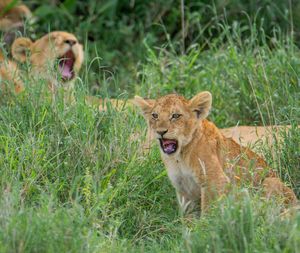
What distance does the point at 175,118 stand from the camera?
6590 mm

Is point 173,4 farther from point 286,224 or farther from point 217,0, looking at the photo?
point 286,224

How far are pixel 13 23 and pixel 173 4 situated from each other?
1900mm

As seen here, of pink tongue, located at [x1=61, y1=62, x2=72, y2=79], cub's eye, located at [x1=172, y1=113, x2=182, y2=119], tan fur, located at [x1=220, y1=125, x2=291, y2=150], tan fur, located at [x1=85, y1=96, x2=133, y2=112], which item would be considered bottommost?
tan fur, located at [x1=220, y1=125, x2=291, y2=150]

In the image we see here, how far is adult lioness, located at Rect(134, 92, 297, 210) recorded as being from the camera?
6.53m

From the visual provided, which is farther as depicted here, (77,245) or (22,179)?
(22,179)

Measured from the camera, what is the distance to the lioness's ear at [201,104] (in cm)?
673

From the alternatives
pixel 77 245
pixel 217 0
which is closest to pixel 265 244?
pixel 77 245

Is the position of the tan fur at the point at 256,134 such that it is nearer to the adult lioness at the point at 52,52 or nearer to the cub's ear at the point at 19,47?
the adult lioness at the point at 52,52

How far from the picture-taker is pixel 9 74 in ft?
26.5

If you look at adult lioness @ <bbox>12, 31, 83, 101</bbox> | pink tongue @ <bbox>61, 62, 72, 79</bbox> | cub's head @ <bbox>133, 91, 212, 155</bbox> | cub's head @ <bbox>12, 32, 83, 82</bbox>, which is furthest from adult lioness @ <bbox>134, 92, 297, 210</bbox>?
pink tongue @ <bbox>61, 62, 72, 79</bbox>

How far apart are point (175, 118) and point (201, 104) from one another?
26cm

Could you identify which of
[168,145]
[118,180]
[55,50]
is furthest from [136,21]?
[168,145]

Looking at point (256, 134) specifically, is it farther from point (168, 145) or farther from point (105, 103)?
point (105, 103)

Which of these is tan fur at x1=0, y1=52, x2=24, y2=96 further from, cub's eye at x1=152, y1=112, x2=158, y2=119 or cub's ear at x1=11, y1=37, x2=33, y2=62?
cub's eye at x1=152, y1=112, x2=158, y2=119
